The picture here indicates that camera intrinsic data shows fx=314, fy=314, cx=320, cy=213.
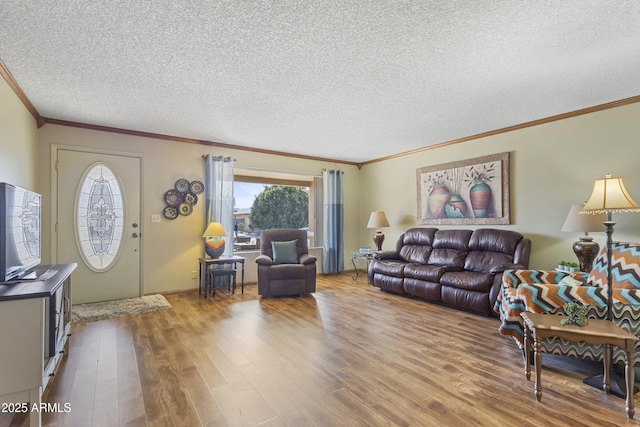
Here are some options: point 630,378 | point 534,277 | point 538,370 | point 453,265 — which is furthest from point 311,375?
point 453,265

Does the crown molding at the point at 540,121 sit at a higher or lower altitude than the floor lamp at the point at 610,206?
higher

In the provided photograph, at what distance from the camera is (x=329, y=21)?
2105 mm

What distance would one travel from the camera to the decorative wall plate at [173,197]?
15.9 feet

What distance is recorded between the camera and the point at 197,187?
5.12m

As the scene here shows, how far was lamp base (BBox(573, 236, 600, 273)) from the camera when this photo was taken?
342cm

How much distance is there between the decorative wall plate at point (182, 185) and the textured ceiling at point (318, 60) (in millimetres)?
1020

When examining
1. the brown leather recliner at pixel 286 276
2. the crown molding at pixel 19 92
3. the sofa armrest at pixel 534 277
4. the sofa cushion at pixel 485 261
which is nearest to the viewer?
the crown molding at pixel 19 92

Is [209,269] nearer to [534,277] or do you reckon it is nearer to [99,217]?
[99,217]

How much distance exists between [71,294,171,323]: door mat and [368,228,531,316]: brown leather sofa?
3.24m

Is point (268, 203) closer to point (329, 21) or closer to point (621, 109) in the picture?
point (329, 21)

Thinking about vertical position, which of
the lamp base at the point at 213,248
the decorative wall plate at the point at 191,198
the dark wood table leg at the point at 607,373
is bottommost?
the dark wood table leg at the point at 607,373

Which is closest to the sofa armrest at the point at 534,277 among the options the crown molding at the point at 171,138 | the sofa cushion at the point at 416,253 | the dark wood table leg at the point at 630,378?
the dark wood table leg at the point at 630,378

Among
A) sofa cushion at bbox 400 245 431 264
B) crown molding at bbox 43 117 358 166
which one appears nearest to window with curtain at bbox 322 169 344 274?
crown molding at bbox 43 117 358 166

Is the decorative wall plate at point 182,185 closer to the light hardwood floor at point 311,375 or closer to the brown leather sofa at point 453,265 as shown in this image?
the light hardwood floor at point 311,375
